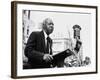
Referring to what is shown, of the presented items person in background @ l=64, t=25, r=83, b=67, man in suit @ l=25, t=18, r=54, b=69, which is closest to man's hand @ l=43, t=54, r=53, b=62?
man in suit @ l=25, t=18, r=54, b=69

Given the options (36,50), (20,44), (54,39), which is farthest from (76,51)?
(20,44)

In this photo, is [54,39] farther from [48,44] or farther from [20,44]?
[20,44]

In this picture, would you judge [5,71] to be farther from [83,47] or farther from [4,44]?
[83,47]

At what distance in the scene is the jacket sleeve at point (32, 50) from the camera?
59.3 inches

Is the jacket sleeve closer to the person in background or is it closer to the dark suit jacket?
the dark suit jacket

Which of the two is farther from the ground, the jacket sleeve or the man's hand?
the jacket sleeve

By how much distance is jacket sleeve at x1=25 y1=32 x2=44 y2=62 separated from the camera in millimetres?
1506

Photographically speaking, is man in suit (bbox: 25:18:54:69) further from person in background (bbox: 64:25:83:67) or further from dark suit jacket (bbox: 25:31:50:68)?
person in background (bbox: 64:25:83:67)

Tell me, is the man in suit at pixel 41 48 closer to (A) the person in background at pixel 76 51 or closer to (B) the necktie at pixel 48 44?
(B) the necktie at pixel 48 44

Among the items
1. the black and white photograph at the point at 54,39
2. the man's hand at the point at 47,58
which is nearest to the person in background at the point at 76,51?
the black and white photograph at the point at 54,39

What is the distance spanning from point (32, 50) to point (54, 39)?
0.16 meters

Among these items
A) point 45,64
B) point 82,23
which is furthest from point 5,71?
point 82,23

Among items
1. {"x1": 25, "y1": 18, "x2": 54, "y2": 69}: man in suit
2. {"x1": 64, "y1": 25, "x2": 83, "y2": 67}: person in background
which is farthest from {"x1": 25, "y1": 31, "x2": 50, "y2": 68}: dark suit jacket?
{"x1": 64, "y1": 25, "x2": 83, "y2": 67}: person in background

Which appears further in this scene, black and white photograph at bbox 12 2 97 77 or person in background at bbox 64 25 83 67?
person in background at bbox 64 25 83 67
